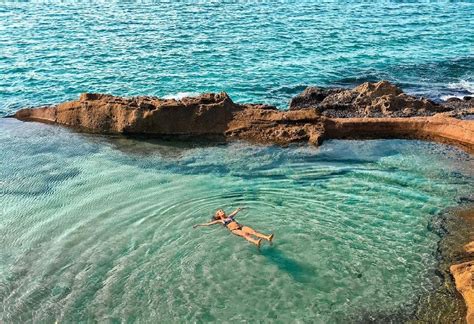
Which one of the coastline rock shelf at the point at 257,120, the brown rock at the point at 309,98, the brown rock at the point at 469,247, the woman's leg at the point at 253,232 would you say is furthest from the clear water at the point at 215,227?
the brown rock at the point at 309,98

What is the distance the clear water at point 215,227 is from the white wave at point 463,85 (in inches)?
308

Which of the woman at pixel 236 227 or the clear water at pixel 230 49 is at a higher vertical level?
the woman at pixel 236 227

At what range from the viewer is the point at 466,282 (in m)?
9.87

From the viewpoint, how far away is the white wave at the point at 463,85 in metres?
22.2

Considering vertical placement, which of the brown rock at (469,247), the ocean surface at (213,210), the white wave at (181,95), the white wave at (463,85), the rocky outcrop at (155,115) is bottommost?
the white wave at (463,85)

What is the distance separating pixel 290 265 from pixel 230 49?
19.3 metres

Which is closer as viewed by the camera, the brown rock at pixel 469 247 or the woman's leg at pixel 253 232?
the woman's leg at pixel 253 232

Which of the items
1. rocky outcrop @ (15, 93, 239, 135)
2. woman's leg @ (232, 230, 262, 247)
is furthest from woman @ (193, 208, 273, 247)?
rocky outcrop @ (15, 93, 239, 135)

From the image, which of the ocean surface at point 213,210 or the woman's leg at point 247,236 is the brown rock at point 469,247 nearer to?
the ocean surface at point 213,210

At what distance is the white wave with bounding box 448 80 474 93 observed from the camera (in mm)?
22183

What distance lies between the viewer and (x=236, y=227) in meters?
11.5

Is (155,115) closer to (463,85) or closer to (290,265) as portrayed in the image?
(290,265)

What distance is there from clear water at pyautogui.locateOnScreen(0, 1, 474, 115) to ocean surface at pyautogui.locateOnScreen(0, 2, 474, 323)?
208mm

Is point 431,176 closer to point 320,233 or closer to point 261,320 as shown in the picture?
point 320,233
